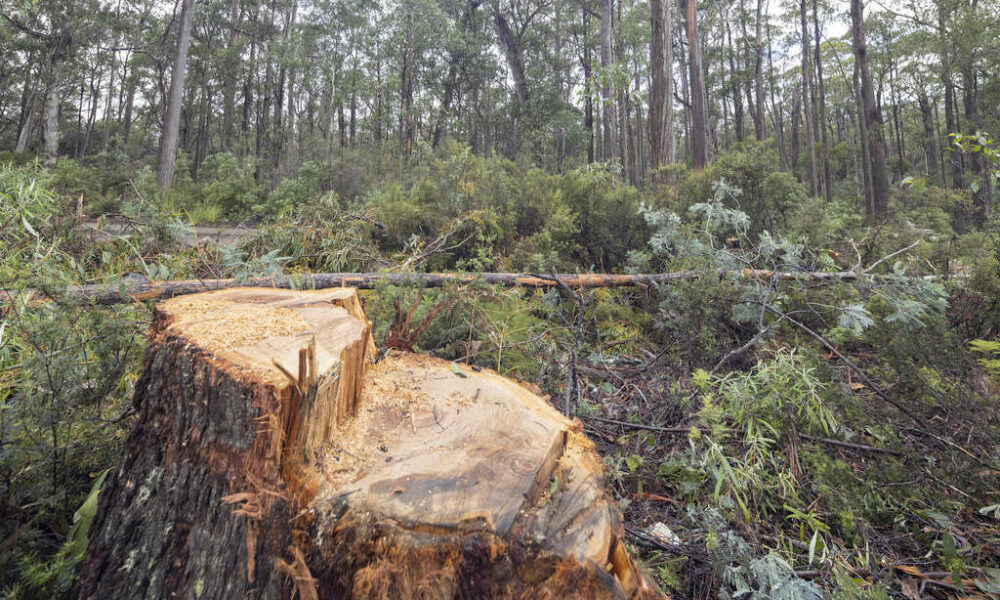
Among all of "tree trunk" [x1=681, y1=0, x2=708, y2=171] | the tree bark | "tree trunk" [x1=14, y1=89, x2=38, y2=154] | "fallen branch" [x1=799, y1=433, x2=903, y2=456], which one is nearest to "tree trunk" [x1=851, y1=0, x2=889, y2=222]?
"tree trunk" [x1=681, y1=0, x2=708, y2=171]

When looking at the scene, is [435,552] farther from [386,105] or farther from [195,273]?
[386,105]

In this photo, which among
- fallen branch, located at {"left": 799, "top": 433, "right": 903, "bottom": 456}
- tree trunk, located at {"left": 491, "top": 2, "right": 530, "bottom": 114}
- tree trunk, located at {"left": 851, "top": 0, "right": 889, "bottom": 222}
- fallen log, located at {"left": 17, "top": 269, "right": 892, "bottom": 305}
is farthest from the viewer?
tree trunk, located at {"left": 491, "top": 2, "right": 530, "bottom": 114}

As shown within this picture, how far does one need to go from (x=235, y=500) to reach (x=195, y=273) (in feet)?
10.8

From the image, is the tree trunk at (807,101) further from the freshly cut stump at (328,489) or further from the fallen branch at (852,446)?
the freshly cut stump at (328,489)

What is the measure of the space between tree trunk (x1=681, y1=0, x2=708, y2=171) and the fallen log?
470 cm

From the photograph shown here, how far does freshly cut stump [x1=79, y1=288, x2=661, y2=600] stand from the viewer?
1.03 meters

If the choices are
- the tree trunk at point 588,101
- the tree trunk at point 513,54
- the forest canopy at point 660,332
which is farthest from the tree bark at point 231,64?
the tree trunk at point 588,101

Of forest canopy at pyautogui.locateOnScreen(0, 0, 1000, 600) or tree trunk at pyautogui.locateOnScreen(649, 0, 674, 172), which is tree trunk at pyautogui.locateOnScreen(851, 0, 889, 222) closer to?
forest canopy at pyautogui.locateOnScreen(0, 0, 1000, 600)

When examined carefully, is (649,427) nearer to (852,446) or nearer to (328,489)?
(852,446)

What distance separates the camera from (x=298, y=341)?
1.44m

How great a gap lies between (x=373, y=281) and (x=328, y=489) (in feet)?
8.84

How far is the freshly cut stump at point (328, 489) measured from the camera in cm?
103

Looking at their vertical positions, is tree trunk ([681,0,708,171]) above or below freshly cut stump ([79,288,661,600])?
above

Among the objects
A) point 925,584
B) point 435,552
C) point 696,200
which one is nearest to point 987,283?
point 696,200
